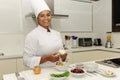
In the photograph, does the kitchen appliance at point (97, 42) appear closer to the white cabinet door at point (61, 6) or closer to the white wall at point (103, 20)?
the white wall at point (103, 20)

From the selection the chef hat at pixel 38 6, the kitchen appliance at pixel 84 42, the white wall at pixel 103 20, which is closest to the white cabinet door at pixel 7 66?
the chef hat at pixel 38 6

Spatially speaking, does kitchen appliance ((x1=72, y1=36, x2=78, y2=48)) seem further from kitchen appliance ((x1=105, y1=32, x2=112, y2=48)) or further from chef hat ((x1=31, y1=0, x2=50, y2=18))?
chef hat ((x1=31, y1=0, x2=50, y2=18))

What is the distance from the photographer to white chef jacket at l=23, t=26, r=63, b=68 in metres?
1.54

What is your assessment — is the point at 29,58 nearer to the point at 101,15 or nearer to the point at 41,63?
the point at 41,63

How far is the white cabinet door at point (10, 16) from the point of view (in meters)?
2.55

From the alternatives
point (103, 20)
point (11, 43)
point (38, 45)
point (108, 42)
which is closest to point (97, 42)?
point (108, 42)

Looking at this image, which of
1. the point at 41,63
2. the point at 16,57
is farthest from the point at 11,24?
the point at 41,63

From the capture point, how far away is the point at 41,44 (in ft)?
5.24

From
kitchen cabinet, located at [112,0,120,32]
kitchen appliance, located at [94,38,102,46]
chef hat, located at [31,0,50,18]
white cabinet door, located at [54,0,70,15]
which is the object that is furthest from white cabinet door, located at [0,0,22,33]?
kitchen cabinet, located at [112,0,120,32]

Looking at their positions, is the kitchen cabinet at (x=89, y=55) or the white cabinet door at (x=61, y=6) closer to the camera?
the kitchen cabinet at (x=89, y=55)

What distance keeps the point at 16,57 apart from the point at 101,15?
208 cm

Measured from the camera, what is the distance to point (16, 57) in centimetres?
227

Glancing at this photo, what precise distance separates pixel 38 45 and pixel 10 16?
1263mm

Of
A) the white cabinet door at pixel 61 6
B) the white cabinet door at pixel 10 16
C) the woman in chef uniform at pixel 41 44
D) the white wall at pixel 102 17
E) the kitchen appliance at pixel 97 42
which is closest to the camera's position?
the woman in chef uniform at pixel 41 44
